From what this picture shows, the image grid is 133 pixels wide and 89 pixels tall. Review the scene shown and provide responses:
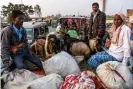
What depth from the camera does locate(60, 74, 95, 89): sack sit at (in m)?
3.83

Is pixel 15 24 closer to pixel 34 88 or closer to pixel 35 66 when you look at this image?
pixel 35 66

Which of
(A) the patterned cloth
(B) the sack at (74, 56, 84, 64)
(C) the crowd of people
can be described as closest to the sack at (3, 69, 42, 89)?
(C) the crowd of people

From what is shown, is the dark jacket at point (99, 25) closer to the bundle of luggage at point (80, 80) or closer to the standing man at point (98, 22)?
the standing man at point (98, 22)

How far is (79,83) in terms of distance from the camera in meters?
3.86

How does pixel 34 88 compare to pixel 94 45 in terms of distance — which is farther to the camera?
pixel 94 45

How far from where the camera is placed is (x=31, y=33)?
8.41 m

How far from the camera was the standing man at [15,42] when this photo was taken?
459 cm

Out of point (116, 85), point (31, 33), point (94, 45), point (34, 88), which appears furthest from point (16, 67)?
point (31, 33)

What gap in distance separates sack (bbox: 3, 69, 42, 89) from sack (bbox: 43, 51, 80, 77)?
619 mm

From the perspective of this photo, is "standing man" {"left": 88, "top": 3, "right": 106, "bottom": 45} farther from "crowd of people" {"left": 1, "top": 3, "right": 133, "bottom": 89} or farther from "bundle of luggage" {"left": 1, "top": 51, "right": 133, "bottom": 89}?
"bundle of luggage" {"left": 1, "top": 51, "right": 133, "bottom": 89}

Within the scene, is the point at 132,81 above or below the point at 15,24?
below

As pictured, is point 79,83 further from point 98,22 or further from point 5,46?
point 98,22

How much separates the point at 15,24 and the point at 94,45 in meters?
2.30

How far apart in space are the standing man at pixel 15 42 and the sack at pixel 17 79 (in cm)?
36
